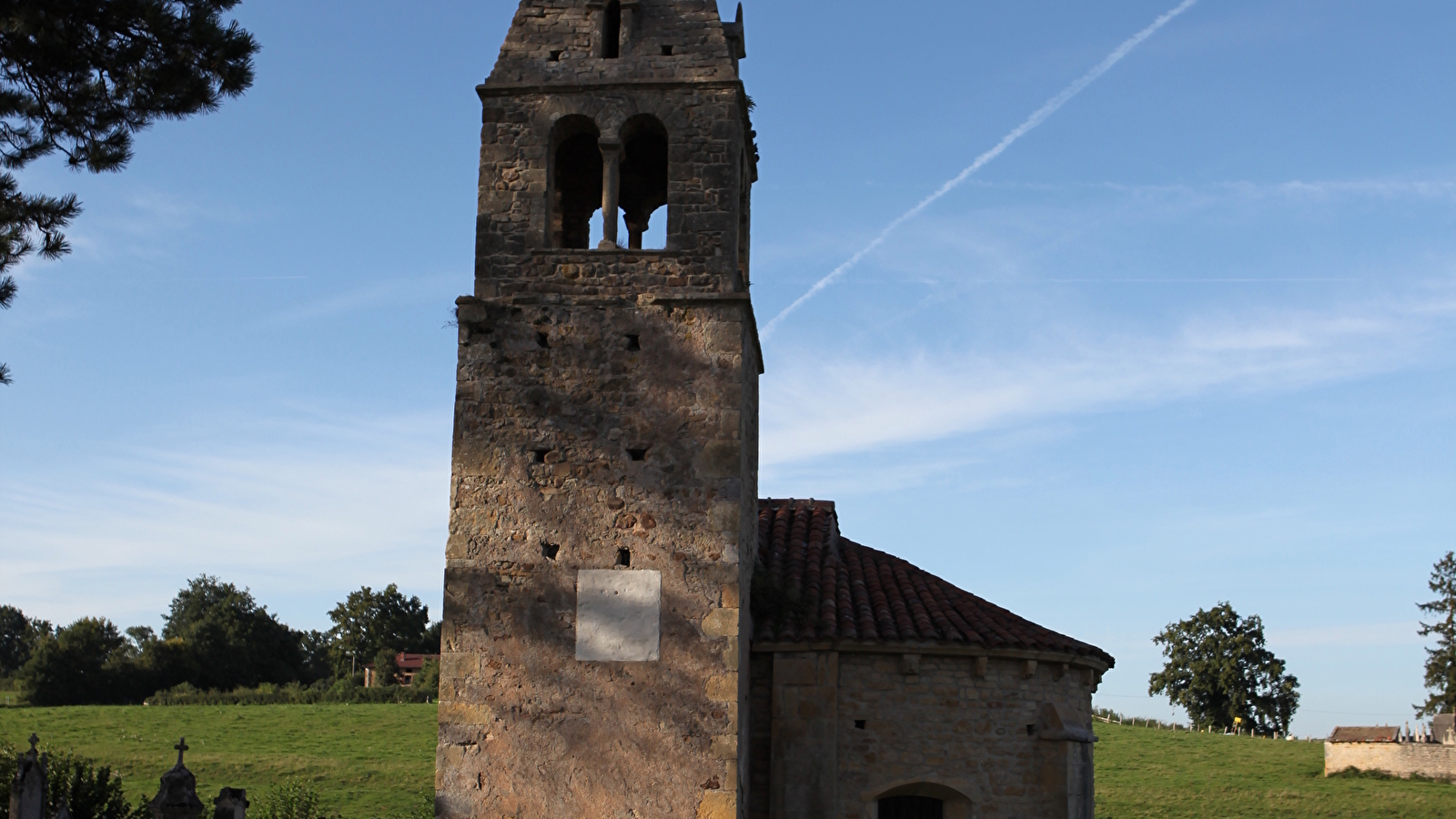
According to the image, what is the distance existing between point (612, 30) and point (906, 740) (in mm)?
8940

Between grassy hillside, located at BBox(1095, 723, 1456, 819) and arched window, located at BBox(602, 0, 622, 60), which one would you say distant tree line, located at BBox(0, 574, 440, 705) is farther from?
arched window, located at BBox(602, 0, 622, 60)

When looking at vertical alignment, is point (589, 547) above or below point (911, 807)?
above

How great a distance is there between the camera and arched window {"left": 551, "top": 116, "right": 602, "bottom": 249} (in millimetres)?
15680

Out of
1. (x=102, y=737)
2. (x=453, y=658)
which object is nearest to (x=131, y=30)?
(x=453, y=658)

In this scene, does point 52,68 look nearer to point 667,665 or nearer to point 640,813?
point 667,665

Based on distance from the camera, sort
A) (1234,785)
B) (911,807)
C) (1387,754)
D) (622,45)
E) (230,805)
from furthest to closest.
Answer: (1387,754)
(1234,785)
(622,45)
(911,807)
(230,805)

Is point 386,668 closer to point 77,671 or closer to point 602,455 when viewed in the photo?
point 77,671

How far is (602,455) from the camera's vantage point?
42.7ft

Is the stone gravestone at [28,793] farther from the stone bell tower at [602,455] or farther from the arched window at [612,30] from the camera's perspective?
the arched window at [612,30]

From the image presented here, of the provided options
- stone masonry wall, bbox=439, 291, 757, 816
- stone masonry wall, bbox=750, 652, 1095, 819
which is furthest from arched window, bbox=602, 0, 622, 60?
stone masonry wall, bbox=750, 652, 1095, 819

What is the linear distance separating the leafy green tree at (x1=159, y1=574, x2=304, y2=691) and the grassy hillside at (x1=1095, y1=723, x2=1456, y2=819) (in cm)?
4123

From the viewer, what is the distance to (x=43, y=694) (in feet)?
177

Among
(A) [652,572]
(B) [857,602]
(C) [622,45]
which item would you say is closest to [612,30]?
(C) [622,45]

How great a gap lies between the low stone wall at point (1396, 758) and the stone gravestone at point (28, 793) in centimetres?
4099
